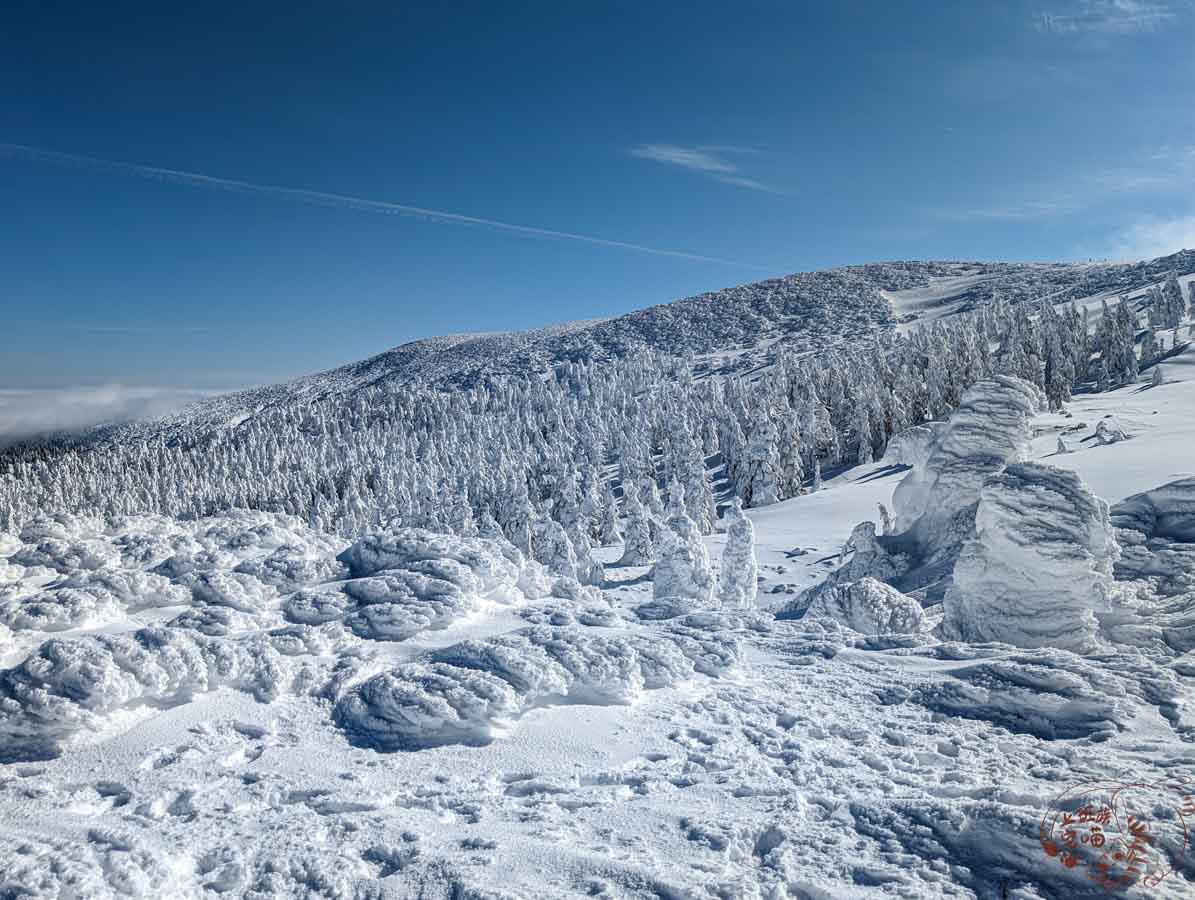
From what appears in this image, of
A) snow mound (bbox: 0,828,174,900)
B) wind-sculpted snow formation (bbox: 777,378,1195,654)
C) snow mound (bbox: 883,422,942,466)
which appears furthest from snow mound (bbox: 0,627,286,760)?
snow mound (bbox: 883,422,942,466)

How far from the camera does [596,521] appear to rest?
185 ft

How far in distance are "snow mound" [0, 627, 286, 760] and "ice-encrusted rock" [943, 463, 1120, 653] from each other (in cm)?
1337

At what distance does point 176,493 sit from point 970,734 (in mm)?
123981

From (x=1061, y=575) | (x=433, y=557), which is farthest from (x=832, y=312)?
(x=433, y=557)

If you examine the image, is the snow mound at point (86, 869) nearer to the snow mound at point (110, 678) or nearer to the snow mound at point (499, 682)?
the snow mound at point (110, 678)

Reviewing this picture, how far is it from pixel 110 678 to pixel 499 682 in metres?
4.63

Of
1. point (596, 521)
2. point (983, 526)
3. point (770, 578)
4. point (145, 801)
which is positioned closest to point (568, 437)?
point (596, 521)

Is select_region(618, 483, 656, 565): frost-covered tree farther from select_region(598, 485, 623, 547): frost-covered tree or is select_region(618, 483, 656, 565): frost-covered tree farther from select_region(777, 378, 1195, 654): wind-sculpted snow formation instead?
select_region(777, 378, 1195, 654): wind-sculpted snow formation

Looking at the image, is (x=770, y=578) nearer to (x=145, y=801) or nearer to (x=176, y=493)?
(x=145, y=801)

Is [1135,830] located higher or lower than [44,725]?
lower

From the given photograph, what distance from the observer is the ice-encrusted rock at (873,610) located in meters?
14.5

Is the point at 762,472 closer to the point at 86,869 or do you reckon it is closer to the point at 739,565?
the point at 739,565
